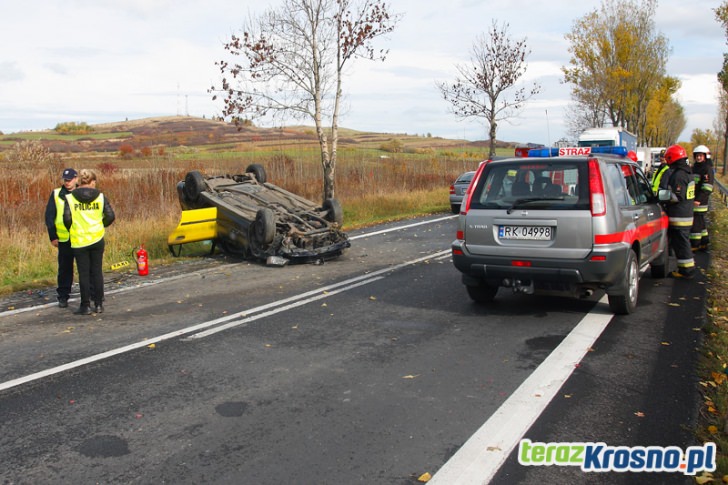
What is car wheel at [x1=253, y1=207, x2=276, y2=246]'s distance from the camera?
1041 cm

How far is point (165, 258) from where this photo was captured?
11.7m

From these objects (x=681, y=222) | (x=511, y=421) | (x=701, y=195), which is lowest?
(x=511, y=421)

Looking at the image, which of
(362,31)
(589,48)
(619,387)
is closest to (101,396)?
(619,387)

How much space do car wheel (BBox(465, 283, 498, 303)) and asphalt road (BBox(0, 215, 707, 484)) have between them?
15 cm

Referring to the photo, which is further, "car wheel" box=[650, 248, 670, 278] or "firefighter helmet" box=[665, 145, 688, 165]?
"firefighter helmet" box=[665, 145, 688, 165]

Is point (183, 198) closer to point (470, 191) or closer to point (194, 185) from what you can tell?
point (194, 185)

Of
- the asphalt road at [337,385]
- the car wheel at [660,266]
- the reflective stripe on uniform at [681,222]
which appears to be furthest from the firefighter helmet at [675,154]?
the asphalt road at [337,385]

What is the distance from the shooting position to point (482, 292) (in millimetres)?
7363

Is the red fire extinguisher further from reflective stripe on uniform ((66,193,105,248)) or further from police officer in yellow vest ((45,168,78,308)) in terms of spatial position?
reflective stripe on uniform ((66,193,105,248))

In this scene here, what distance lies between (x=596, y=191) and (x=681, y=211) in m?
3.50

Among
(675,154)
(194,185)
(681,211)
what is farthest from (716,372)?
(194,185)

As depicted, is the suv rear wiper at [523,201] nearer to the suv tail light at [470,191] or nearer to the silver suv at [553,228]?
the silver suv at [553,228]

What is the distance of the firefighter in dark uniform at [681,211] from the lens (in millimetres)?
8883

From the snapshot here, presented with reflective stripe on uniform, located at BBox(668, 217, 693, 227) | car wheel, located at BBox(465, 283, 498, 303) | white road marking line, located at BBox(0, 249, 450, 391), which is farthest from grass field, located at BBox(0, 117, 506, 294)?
reflective stripe on uniform, located at BBox(668, 217, 693, 227)
